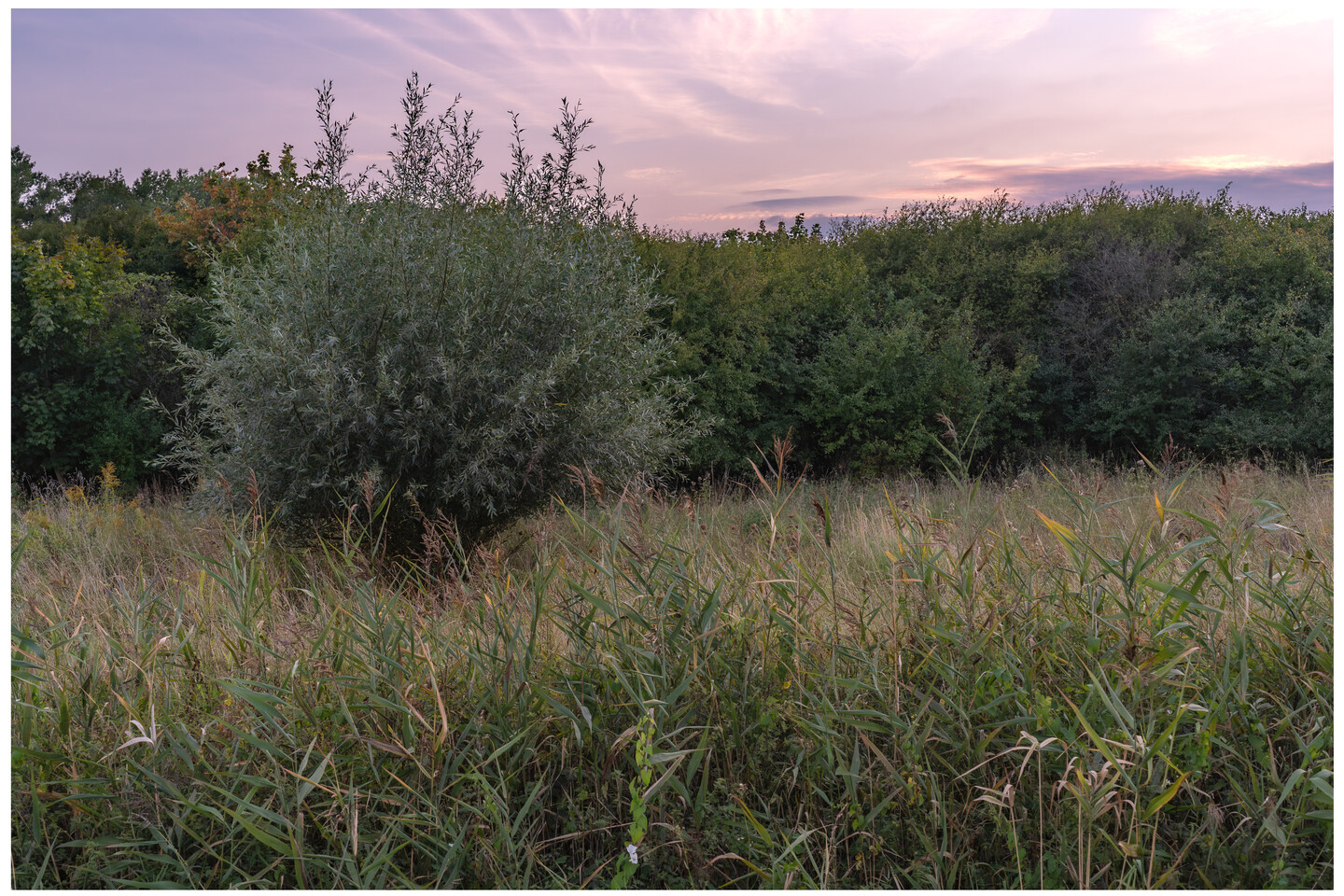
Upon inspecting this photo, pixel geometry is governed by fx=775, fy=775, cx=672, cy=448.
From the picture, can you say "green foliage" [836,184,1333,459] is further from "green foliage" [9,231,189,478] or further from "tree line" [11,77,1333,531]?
"green foliage" [9,231,189,478]

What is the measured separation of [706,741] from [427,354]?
165 inches

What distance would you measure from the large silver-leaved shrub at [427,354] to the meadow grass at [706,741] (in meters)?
2.79

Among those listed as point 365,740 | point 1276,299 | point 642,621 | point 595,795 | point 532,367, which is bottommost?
point 595,795

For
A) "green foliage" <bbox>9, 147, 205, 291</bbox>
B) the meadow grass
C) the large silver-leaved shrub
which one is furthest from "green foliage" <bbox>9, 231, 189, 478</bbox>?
the meadow grass

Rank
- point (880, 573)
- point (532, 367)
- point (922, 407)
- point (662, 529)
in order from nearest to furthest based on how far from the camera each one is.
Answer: point (662, 529)
point (880, 573)
point (532, 367)
point (922, 407)

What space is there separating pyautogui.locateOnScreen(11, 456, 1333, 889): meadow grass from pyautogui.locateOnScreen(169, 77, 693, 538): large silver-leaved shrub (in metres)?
2.79

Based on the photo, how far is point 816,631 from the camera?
2.83 m

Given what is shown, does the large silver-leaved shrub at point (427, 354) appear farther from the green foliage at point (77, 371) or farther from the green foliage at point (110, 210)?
the green foliage at point (110, 210)

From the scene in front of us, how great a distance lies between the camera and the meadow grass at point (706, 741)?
2.14 m

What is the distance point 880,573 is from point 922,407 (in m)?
8.17

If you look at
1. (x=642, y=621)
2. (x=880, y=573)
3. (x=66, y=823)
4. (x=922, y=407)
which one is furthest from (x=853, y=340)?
(x=66, y=823)

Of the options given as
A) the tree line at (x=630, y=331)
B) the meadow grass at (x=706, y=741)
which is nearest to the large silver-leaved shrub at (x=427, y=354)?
the tree line at (x=630, y=331)

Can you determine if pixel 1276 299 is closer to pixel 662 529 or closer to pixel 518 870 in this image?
pixel 662 529

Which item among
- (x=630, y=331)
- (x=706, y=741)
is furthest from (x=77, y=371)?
(x=706, y=741)
